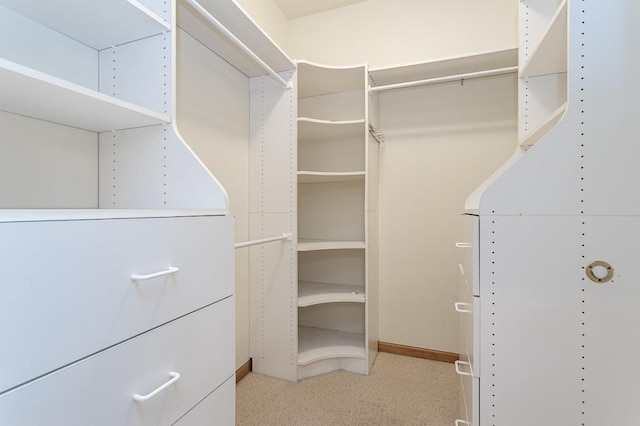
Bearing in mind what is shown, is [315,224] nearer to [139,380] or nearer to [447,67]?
[447,67]

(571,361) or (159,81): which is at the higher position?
(159,81)

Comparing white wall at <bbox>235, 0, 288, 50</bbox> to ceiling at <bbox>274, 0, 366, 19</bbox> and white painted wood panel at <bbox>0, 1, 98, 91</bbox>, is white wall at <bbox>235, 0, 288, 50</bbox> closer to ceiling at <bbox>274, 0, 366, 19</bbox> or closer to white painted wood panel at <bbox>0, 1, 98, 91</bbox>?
ceiling at <bbox>274, 0, 366, 19</bbox>

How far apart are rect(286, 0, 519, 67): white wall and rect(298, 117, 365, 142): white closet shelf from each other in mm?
550

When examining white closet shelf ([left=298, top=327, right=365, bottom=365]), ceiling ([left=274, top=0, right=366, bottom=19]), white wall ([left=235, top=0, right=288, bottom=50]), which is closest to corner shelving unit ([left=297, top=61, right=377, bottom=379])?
white closet shelf ([left=298, top=327, right=365, bottom=365])

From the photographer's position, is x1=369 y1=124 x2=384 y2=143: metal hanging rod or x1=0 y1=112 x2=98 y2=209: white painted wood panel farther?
x1=369 y1=124 x2=384 y2=143: metal hanging rod

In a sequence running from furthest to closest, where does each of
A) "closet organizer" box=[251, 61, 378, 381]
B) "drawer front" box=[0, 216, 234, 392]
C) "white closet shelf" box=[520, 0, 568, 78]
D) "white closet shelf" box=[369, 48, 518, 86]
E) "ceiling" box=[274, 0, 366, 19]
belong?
"ceiling" box=[274, 0, 366, 19]
"closet organizer" box=[251, 61, 378, 381]
"white closet shelf" box=[369, 48, 518, 86]
"white closet shelf" box=[520, 0, 568, 78]
"drawer front" box=[0, 216, 234, 392]

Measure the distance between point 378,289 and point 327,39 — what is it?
200 centimetres

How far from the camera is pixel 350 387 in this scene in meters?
1.82

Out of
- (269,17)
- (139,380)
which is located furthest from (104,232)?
(269,17)

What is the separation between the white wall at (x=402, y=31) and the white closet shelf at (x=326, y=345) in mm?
2053

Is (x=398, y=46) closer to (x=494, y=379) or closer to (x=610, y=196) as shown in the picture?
(x=610, y=196)

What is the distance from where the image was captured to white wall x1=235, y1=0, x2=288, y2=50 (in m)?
1.96

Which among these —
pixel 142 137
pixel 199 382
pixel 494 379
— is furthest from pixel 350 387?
pixel 142 137

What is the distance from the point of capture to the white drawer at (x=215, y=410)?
875 millimetres
